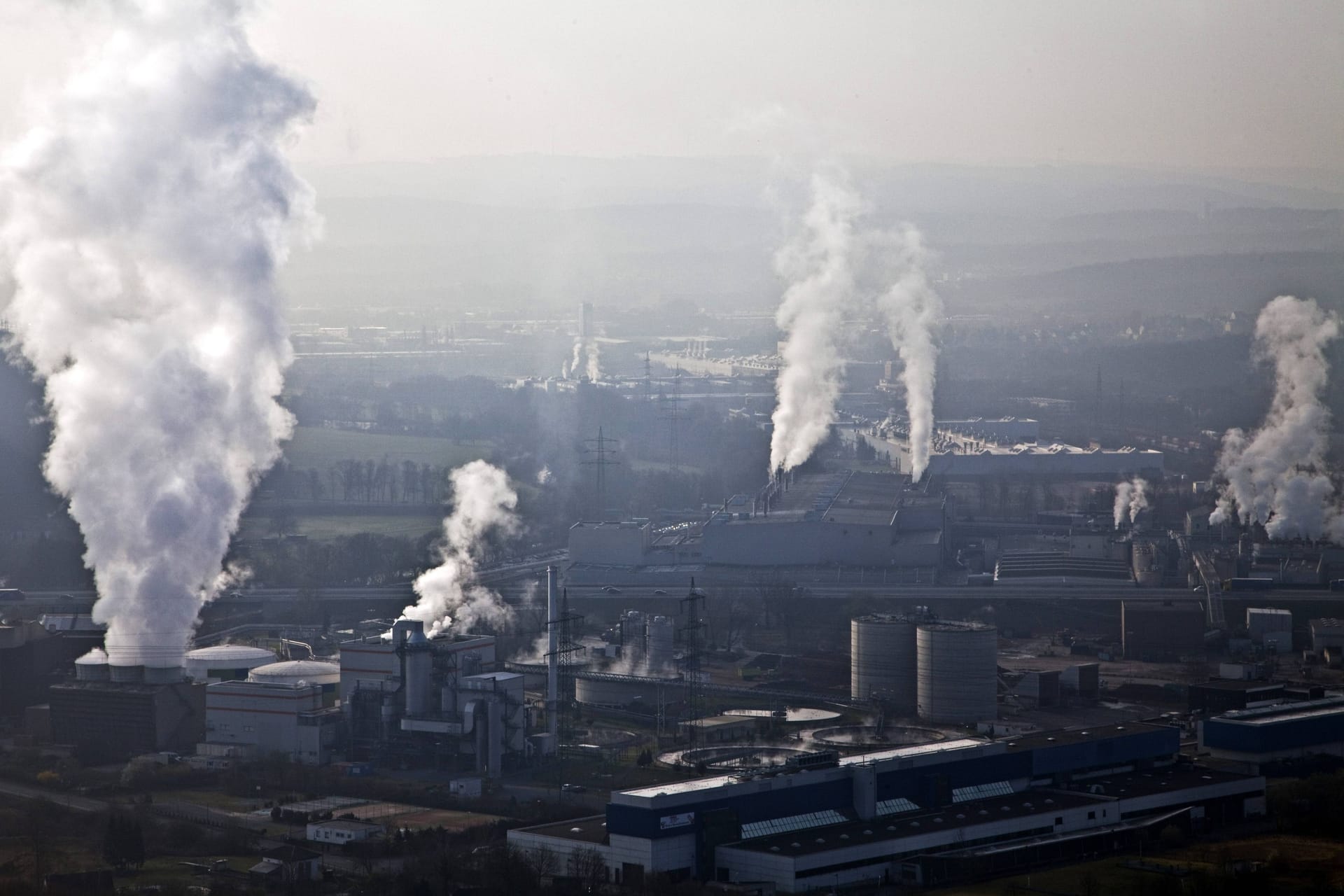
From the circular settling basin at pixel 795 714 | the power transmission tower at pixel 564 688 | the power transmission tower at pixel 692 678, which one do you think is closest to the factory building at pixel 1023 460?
the power transmission tower at pixel 692 678

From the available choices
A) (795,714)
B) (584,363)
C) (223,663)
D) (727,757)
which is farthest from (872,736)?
(584,363)

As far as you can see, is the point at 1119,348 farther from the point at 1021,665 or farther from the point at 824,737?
the point at 824,737

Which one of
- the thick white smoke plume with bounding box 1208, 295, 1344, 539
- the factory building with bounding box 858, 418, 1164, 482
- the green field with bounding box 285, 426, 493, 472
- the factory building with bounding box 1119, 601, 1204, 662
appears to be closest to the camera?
the factory building with bounding box 1119, 601, 1204, 662

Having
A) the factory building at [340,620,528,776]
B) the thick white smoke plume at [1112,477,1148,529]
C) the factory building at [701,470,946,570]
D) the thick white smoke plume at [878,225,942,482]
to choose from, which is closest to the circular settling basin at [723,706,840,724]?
the factory building at [340,620,528,776]

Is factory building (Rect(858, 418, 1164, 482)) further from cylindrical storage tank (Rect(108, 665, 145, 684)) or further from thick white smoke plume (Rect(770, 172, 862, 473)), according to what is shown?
cylindrical storage tank (Rect(108, 665, 145, 684))

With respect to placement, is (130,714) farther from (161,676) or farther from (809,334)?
(809,334)
